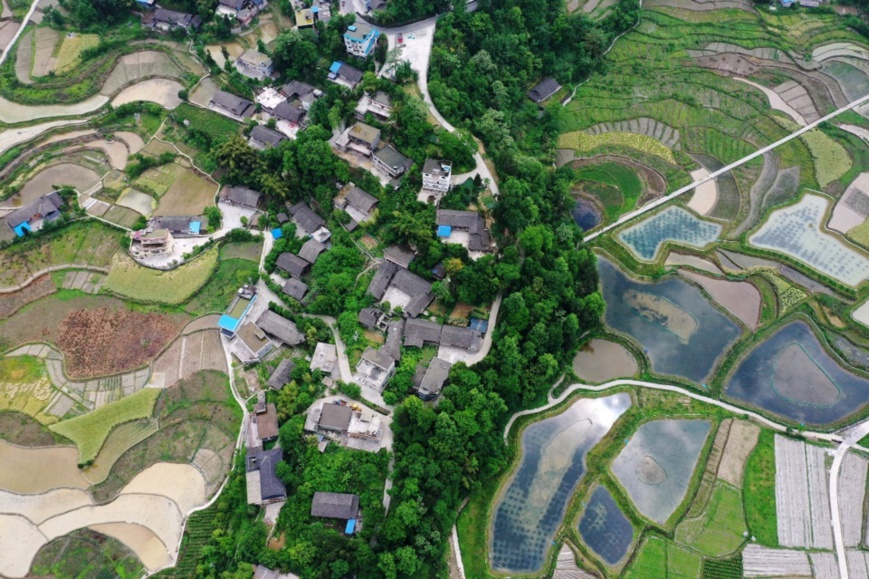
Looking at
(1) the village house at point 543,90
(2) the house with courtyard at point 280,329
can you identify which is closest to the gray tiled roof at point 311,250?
(2) the house with courtyard at point 280,329

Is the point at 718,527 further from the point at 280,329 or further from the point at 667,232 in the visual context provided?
the point at 280,329

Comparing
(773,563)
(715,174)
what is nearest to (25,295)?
(773,563)

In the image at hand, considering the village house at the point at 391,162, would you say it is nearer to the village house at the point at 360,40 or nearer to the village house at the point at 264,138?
the village house at the point at 264,138

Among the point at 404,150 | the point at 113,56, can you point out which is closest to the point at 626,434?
the point at 404,150

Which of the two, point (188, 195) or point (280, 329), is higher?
point (188, 195)

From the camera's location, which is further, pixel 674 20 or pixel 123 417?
pixel 674 20

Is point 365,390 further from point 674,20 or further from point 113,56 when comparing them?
point 674,20
